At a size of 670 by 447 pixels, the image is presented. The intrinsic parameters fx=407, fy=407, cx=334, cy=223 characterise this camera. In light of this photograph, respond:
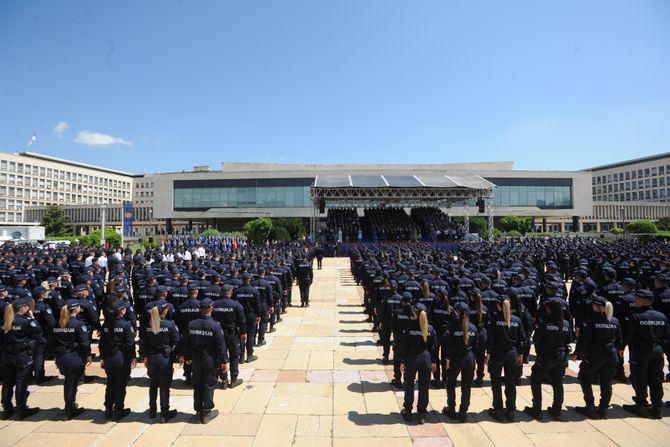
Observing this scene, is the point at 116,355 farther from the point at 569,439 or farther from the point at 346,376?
the point at 569,439

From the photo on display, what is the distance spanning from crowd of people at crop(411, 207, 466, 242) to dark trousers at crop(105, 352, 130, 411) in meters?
32.7

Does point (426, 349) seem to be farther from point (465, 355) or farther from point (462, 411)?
point (462, 411)

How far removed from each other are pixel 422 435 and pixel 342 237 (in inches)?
1296

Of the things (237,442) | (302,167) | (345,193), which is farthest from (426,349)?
(302,167)

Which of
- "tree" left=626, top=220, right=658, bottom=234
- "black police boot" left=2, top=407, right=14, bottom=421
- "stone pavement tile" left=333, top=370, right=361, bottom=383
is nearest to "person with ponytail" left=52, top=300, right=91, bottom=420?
"black police boot" left=2, top=407, right=14, bottom=421

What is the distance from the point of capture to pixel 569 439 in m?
5.20

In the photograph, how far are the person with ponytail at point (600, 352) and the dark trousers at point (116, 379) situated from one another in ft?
21.1

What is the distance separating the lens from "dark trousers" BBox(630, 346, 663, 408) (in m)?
5.70

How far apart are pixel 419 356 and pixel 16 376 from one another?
5647mm

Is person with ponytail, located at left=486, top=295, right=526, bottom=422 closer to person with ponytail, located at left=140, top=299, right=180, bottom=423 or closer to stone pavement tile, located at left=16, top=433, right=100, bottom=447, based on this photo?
person with ponytail, located at left=140, top=299, right=180, bottom=423

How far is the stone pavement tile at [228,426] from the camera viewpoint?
537 centimetres

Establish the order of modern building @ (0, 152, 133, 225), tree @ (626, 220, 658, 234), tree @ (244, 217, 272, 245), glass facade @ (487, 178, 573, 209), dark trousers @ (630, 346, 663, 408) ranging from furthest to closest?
modern building @ (0, 152, 133, 225), glass facade @ (487, 178, 573, 209), tree @ (626, 220, 658, 234), tree @ (244, 217, 272, 245), dark trousers @ (630, 346, 663, 408)

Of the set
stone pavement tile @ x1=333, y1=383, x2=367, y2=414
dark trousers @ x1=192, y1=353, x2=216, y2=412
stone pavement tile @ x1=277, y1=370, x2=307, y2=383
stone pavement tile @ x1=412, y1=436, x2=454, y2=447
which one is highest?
dark trousers @ x1=192, y1=353, x2=216, y2=412

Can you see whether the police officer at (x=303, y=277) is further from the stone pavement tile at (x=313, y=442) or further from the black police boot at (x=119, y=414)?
the stone pavement tile at (x=313, y=442)
